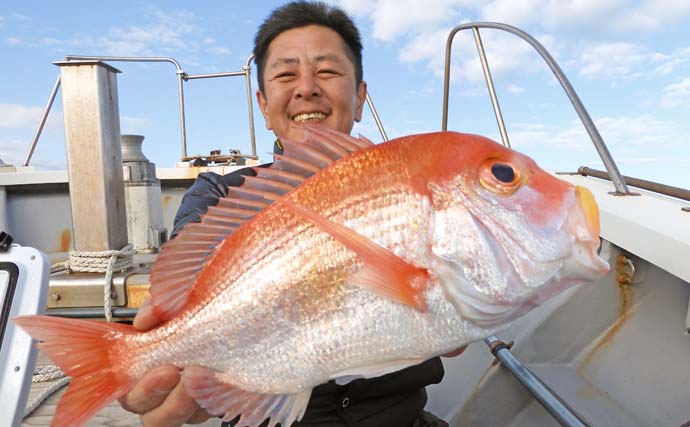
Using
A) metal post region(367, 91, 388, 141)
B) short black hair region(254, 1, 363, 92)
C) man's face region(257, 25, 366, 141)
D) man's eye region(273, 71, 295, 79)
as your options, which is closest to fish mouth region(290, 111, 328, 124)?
man's face region(257, 25, 366, 141)

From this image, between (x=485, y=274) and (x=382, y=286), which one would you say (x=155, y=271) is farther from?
(x=485, y=274)

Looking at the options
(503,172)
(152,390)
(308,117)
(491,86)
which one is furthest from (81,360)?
(491,86)

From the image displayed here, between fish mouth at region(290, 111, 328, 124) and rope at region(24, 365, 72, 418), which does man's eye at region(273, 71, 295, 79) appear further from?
rope at region(24, 365, 72, 418)

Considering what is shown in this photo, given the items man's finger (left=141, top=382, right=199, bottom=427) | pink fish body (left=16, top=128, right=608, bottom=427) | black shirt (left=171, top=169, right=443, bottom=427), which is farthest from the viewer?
black shirt (left=171, top=169, right=443, bottom=427)

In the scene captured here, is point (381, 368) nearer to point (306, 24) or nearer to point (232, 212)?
point (232, 212)

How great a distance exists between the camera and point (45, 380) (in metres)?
2.68

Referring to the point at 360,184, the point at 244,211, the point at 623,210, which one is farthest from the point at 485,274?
the point at 623,210

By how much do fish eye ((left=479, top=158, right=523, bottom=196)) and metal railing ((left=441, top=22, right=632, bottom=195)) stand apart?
4.13ft

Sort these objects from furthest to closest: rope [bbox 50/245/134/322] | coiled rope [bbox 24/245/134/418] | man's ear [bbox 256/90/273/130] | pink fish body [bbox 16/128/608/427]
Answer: rope [bbox 50/245/134/322] → coiled rope [bbox 24/245/134/418] → man's ear [bbox 256/90/273/130] → pink fish body [bbox 16/128/608/427]

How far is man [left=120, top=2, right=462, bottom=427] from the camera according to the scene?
1.51 meters

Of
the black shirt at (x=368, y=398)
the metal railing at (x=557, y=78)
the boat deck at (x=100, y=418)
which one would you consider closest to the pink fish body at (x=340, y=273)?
the black shirt at (x=368, y=398)

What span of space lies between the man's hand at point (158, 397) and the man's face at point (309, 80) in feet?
3.07

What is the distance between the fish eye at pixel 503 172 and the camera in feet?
2.74

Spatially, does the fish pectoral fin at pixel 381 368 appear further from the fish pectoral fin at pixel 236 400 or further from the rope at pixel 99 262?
the rope at pixel 99 262
